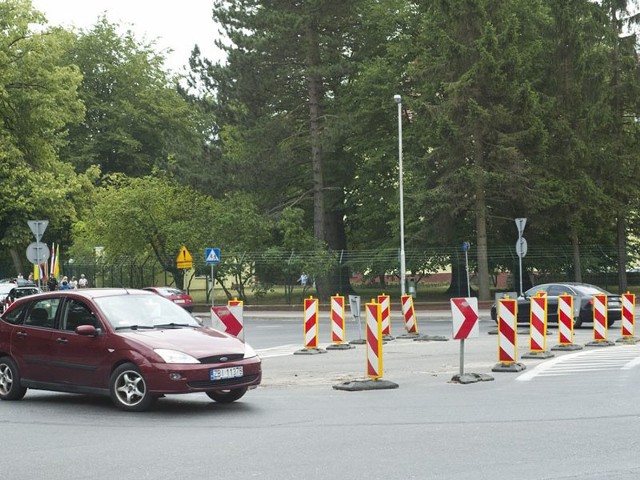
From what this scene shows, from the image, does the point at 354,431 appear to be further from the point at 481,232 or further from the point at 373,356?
the point at 481,232

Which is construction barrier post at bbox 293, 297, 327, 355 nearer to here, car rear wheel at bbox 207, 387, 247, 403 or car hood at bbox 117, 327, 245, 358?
car rear wheel at bbox 207, 387, 247, 403

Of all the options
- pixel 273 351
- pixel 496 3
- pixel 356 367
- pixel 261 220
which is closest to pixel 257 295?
pixel 261 220

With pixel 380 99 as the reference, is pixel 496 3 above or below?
above

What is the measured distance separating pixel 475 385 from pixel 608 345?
28.9 feet

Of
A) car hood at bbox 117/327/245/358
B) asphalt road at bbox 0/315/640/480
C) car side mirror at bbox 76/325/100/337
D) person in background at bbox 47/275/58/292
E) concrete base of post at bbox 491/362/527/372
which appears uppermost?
person in background at bbox 47/275/58/292

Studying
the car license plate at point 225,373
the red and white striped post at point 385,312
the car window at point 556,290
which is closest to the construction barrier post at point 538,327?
the red and white striped post at point 385,312

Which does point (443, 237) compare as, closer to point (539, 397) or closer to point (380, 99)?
point (380, 99)

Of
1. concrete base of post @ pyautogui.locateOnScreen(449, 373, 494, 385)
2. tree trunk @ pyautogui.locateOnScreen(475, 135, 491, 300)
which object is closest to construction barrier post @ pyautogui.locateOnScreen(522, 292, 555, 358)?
concrete base of post @ pyautogui.locateOnScreen(449, 373, 494, 385)

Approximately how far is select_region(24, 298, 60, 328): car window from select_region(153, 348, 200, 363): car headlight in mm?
2138

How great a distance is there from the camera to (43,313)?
13.7 metres

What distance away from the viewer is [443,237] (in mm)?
45031

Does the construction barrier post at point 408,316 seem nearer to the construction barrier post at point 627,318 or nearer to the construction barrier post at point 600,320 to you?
the construction barrier post at point 600,320

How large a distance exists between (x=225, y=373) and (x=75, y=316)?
233 centimetres

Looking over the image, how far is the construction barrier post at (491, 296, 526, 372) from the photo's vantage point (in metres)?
16.9
